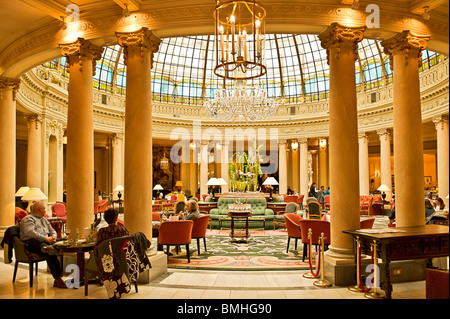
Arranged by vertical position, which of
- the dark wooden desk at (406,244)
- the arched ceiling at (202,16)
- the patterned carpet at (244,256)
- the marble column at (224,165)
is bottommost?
the patterned carpet at (244,256)

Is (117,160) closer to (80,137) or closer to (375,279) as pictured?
(80,137)

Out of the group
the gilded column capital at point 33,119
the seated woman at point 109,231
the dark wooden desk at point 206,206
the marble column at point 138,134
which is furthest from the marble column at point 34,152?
the seated woman at point 109,231

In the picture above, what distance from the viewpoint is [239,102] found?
14.6 metres

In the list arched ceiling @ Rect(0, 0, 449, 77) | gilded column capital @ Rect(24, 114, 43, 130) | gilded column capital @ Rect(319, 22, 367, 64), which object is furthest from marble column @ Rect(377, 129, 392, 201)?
gilded column capital @ Rect(24, 114, 43, 130)

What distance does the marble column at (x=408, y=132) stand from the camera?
20.3 ft

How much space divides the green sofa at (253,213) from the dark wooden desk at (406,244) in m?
7.41

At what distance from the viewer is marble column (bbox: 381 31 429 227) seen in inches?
244

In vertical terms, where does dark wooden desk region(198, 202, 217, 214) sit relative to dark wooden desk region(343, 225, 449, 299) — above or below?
below

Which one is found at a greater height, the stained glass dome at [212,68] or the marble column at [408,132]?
the stained glass dome at [212,68]

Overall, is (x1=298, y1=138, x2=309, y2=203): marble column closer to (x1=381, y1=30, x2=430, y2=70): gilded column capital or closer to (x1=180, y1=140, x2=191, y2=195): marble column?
(x1=180, y1=140, x2=191, y2=195): marble column

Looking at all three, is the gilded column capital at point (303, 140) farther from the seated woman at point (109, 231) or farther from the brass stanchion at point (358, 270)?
the seated woman at point (109, 231)

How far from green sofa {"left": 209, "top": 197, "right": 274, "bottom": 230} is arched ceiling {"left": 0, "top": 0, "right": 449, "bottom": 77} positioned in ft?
24.1

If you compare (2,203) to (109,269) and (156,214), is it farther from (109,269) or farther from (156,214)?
(109,269)
